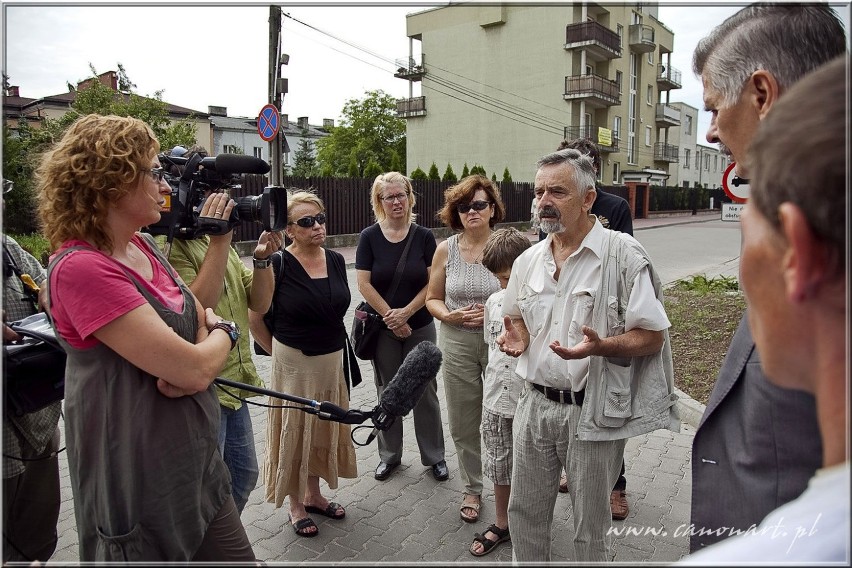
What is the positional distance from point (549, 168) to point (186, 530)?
207cm

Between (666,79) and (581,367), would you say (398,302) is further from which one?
(666,79)

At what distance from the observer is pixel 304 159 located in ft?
206

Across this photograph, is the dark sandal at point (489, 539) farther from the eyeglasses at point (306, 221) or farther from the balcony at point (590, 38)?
the balcony at point (590, 38)

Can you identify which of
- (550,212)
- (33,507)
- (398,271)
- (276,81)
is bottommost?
(33,507)

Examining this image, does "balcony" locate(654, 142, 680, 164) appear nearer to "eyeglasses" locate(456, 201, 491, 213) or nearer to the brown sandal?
"eyeglasses" locate(456, 201, 491, 213)

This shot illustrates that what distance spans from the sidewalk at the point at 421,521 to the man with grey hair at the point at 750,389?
4.24 feet

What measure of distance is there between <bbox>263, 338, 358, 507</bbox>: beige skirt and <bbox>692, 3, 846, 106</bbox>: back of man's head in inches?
105

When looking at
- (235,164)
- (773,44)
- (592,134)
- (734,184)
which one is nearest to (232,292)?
(235,164)

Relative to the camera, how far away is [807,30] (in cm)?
141

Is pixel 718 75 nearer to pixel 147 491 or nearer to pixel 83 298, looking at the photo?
pixel 83 298

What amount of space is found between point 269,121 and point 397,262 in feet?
28.2

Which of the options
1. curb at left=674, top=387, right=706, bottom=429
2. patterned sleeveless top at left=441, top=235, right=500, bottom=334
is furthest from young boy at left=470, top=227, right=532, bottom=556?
curb at left=674, top=387, right=706, bottom=429

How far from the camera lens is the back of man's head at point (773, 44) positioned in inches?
55.0

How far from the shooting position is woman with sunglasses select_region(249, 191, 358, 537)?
350cm
